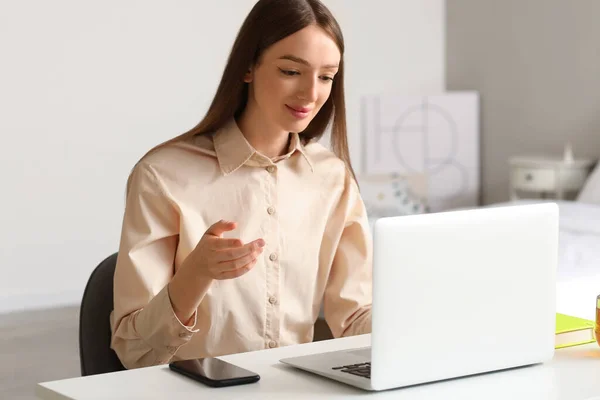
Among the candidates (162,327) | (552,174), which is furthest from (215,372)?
(552,174)

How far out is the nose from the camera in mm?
1681

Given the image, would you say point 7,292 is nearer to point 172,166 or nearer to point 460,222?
point 172,166

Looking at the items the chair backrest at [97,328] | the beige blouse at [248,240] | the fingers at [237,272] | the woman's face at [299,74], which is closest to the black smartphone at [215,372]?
the fingers at [237,272]

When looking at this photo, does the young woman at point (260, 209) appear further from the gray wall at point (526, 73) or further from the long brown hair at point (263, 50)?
the gray wall at point (526, 73)

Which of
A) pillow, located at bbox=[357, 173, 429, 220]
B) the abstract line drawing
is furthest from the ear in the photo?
the abstract line drawing

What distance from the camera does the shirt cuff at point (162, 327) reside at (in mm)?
1556

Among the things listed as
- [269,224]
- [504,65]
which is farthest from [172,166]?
[504,65]

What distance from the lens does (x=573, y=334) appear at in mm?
1551

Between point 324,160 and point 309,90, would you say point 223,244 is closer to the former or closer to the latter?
point 309,90

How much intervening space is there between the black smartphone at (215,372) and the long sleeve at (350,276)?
0.53 m

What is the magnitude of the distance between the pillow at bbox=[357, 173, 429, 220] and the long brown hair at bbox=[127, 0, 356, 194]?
381cm

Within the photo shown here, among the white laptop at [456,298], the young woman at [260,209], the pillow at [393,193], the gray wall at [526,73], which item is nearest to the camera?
the white laptop at [456,298]

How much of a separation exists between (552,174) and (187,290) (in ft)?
13.5

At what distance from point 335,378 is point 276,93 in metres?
0.59
